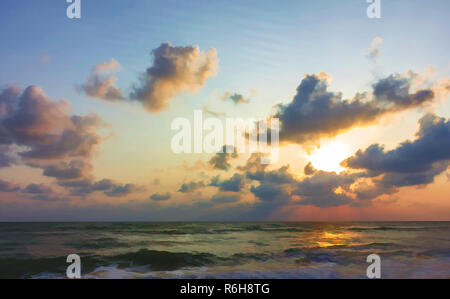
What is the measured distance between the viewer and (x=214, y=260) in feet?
65.1

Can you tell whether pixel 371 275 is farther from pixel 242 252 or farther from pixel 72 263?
pixel 72 263

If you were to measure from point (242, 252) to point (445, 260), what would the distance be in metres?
13.4

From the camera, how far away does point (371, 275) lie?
14711 mm

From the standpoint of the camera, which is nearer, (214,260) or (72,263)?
(72,263)
